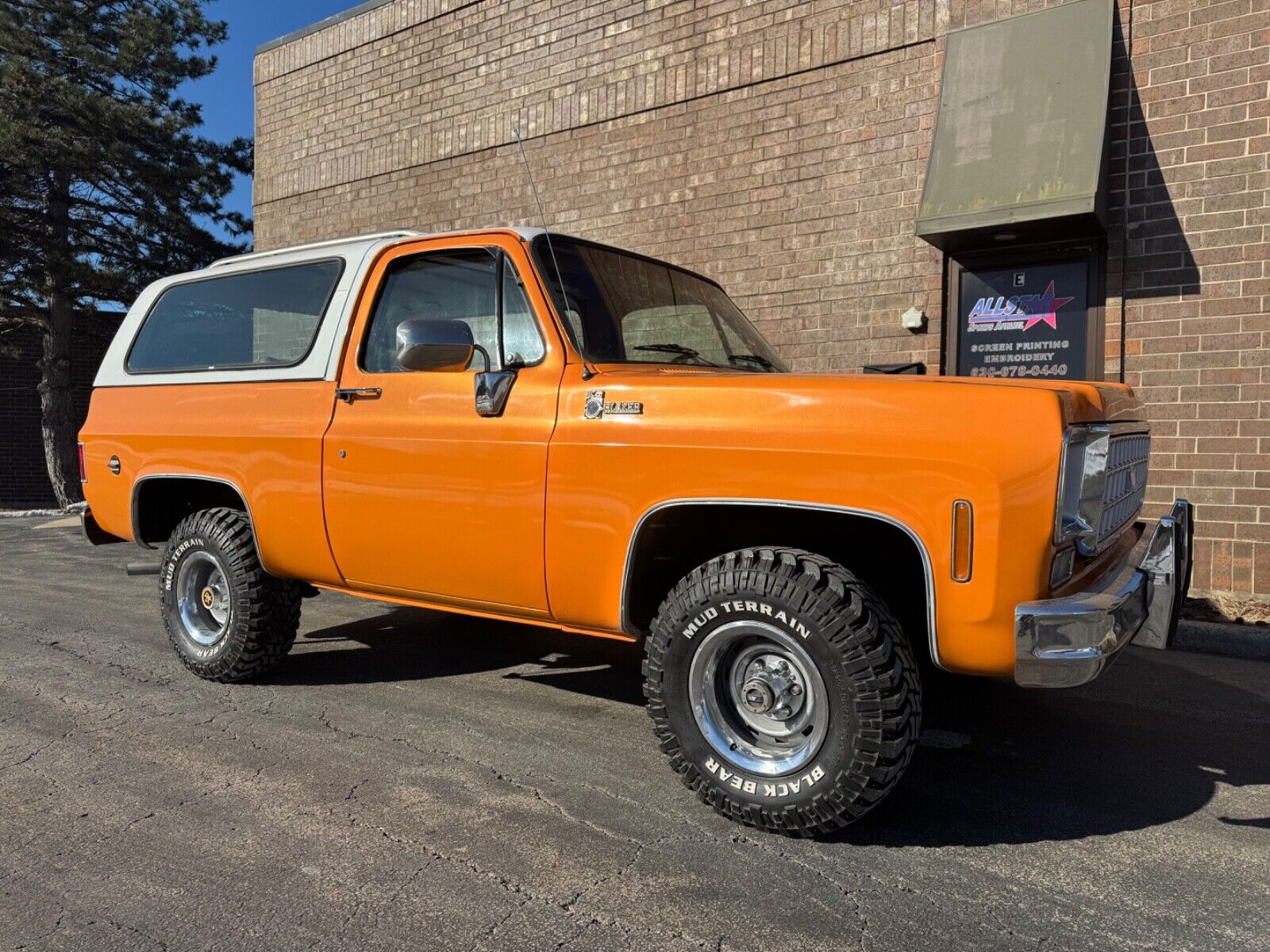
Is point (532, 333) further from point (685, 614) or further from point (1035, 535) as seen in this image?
point (1035, 535)

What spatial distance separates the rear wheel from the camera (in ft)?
14.7

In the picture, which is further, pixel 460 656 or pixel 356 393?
pixel 460 656

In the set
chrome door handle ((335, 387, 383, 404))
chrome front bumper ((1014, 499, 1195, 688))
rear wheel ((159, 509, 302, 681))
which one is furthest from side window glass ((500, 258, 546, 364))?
chrome front bumper ((1014, 499, 1195, 688))

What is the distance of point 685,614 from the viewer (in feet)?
10.1

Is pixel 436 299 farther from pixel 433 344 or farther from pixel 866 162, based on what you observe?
pixel 866 162

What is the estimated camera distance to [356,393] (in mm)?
4078

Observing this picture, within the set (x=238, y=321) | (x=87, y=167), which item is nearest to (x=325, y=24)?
(x=87, y=167)

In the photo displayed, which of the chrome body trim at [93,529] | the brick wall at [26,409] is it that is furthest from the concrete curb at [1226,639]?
the brick wall at [26,409]

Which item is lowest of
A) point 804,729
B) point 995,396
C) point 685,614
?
point 804,729

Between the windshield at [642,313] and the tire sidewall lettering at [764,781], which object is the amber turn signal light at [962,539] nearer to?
the tire sidewall lettering at [764,781]

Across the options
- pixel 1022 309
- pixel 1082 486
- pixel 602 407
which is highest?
pixel 1022 309

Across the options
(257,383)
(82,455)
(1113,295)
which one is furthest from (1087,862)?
(1113,295)

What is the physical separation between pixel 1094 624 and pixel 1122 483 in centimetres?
111

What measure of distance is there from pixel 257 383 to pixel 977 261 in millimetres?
6014
